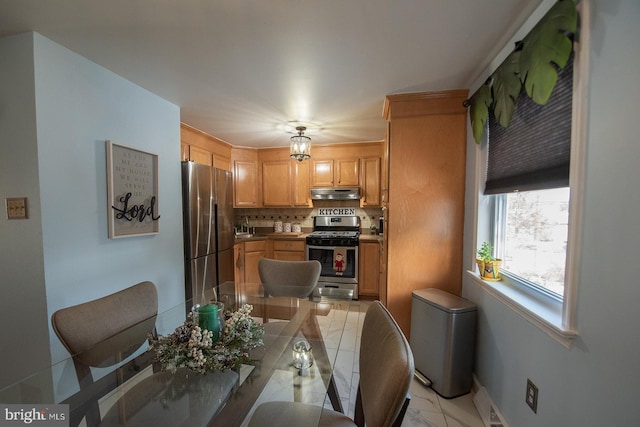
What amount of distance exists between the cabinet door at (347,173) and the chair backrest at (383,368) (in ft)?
9.21

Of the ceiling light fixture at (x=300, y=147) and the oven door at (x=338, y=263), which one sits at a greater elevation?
the ceiling light fixture at (x=300, y=147)

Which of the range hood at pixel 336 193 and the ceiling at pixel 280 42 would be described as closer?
the ceiling at pixel 280 42

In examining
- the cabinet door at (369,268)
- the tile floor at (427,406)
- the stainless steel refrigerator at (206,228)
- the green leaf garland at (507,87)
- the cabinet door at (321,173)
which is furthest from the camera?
the cabinet door at (321,173)

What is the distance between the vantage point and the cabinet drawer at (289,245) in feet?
12.1

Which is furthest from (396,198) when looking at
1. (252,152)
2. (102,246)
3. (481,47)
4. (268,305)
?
(252,152)

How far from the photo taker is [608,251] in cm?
79

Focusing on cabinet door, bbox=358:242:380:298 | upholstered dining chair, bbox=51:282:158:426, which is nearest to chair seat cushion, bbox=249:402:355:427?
upholstered dining chair, bbox=51:282:158:426

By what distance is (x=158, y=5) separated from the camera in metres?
1.13

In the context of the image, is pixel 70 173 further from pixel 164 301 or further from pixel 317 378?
pixel 317 378

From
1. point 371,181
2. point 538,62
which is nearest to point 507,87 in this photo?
point 538,62

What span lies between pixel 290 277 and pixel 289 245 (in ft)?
5.23

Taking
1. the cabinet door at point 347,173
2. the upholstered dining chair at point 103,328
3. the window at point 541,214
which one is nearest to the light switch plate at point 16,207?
the upholstered dining chair at point 103,328

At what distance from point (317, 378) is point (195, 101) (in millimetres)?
2357

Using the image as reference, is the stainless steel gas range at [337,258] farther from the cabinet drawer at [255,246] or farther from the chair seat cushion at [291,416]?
the chair seat cushion at [291,416]
